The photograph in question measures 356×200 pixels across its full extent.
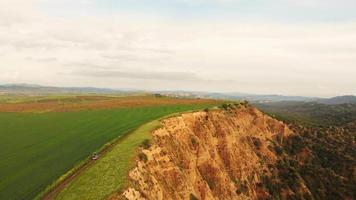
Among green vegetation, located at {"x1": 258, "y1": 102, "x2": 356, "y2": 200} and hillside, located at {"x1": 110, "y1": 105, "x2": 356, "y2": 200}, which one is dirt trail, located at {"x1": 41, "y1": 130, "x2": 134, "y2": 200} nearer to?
hillside, located at {"x1": 110, "y1": 105, "x2": 356, "y2": 200}

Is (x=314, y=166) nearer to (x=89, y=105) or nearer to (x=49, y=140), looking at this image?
(x=89, y=105)

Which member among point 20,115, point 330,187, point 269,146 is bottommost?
point 330,187

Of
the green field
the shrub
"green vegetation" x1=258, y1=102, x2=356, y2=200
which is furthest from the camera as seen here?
"green vegetation" x1=258, y1=102, x2=356, y2=200

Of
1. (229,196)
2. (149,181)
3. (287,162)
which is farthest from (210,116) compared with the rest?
(149,181)

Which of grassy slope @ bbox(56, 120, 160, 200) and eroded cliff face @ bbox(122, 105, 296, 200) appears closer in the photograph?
grassy slope @ bbox(56, 120, 160, 200)

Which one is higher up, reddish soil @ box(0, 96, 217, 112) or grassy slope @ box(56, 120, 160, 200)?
reddish soil @ box(0, 96, 217, 112)

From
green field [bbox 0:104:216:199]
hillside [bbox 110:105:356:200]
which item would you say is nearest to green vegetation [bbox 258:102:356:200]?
hillside [bbox 110:105:356:200]

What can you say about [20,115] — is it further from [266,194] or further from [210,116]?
[266,194]
